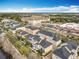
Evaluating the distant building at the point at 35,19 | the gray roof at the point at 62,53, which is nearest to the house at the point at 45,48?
the gray roof at the point at 62,53

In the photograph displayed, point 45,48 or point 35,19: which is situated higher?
point 45,48

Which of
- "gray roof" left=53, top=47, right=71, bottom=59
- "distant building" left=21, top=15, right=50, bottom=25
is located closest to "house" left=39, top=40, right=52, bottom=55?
"gray roof" left=53, top=47, right=71, bottom=59

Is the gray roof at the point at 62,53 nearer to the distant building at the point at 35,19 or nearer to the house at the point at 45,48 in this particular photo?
the house at the point at 45,48

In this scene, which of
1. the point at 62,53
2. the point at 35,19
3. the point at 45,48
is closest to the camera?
the point at 62,53

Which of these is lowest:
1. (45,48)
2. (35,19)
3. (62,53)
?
(35,19)

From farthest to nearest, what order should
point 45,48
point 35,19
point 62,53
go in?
point 35,19
point 45,48
point 62,53

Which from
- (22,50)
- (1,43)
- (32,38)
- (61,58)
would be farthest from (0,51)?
(61,58)

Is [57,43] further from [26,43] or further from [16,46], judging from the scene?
[16,46]

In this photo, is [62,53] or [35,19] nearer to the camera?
[62,53]

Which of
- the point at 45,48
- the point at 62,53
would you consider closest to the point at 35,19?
the point at 45,48

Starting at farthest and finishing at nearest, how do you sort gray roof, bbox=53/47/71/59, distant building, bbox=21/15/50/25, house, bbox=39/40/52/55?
distant building, bbox=21/15/50/25 → house, bbox=39/40/52/55 → gray roof, bbox=53/47/71/59

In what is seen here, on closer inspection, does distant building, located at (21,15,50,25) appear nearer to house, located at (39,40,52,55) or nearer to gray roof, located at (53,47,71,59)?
house, located at (39,40,52,55)

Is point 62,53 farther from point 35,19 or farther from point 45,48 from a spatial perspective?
point 35,19
